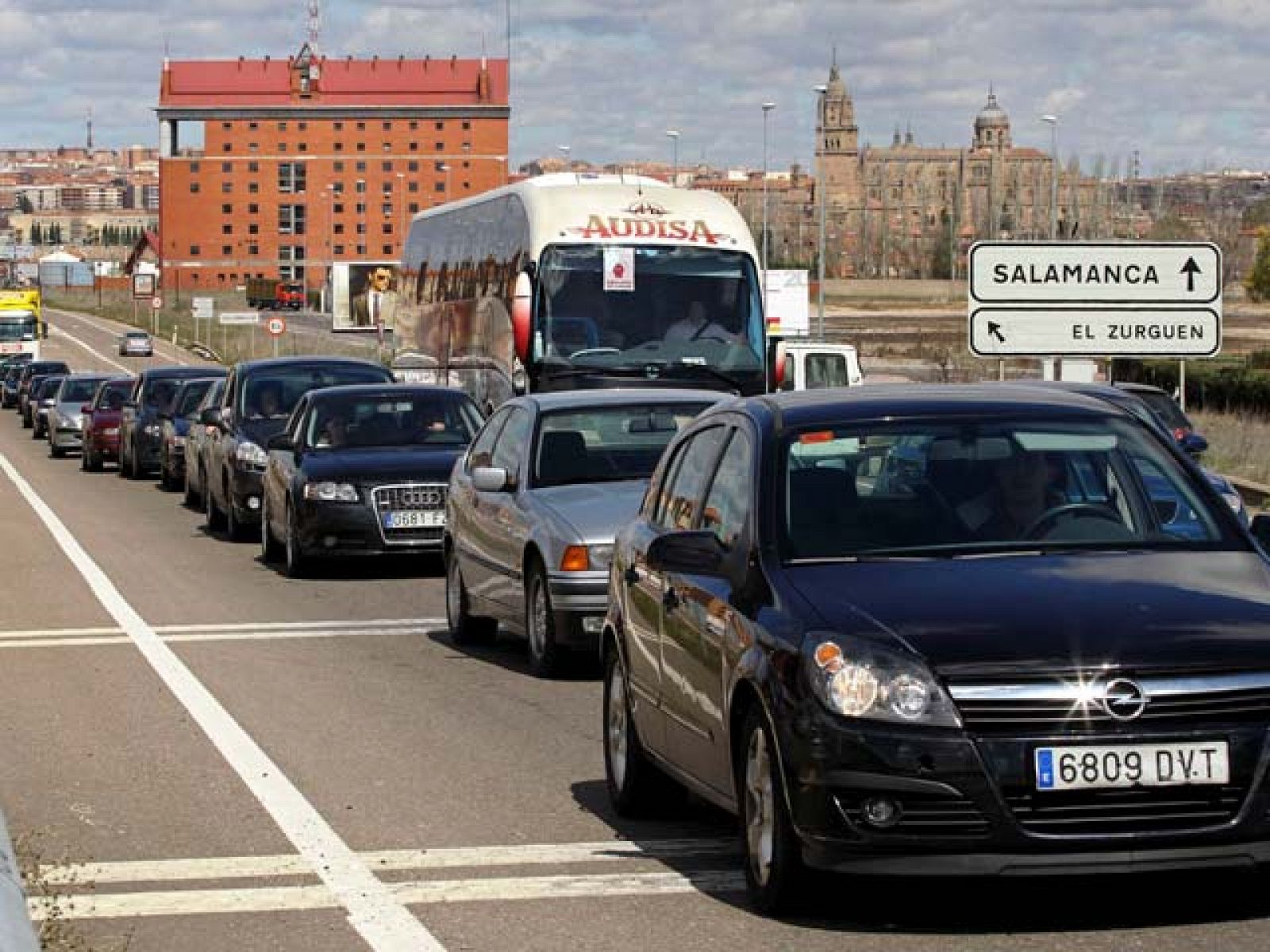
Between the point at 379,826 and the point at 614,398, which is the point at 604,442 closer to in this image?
the point at 614,398

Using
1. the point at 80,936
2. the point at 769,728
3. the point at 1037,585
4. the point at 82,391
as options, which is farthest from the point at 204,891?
the point at 82,391

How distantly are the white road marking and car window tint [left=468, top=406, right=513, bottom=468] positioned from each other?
1.24 m

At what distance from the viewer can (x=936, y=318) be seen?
126062mm

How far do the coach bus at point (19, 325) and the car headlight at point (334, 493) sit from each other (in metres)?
79.2

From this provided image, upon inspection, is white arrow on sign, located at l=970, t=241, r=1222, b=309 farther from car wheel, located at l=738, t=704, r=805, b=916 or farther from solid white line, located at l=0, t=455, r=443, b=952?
car wheel, located at l=738, t=704, r=805, b=916

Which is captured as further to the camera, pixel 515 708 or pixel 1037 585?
pixel 515 708

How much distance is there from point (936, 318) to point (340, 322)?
35.9m

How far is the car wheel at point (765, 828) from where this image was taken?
7219 millimetres

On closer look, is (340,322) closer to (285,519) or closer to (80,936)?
(285,519)

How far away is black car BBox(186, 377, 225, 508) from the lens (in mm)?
28869

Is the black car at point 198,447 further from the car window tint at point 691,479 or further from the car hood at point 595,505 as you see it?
the car window tint at point 691,479

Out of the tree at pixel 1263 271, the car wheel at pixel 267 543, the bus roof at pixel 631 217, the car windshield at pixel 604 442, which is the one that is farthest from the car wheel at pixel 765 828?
the tree at pixel 1263 271

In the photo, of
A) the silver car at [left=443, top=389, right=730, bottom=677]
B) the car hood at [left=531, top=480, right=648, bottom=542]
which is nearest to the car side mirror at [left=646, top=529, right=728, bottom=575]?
the silver car at [left=443, top=389, right=730, bottom=677]

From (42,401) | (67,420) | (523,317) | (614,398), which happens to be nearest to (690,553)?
(614,398)
